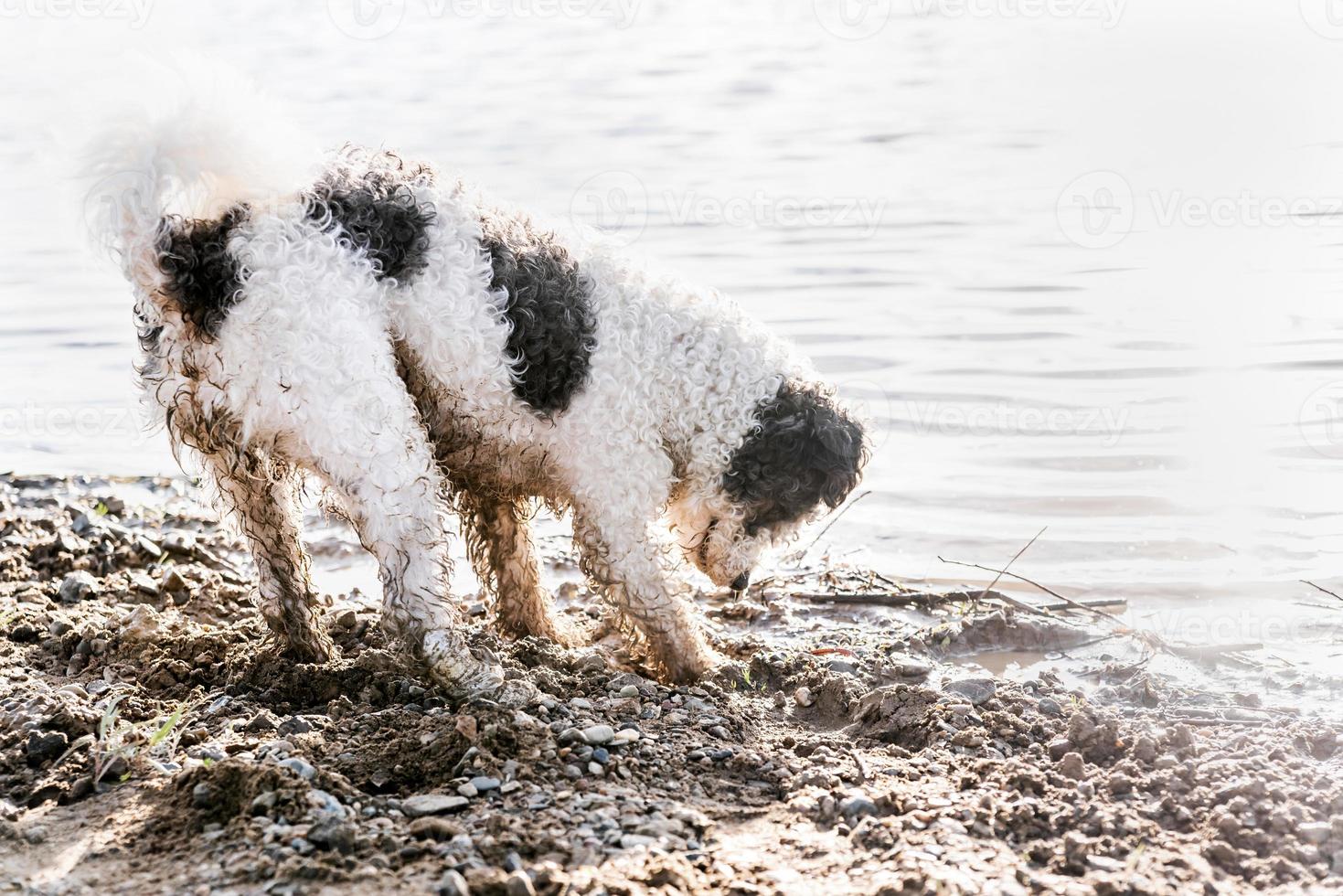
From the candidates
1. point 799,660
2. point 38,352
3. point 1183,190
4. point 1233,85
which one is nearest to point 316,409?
point 799,660

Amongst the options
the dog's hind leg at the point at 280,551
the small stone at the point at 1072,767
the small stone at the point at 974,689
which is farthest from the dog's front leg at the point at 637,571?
the small stone at the point at 1072,767

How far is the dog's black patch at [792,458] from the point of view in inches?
180

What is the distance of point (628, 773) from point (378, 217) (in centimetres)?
192

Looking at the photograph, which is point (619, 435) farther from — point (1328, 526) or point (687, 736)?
point (1328, 526)

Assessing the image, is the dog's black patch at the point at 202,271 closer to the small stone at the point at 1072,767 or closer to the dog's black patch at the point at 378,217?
the dog's black patch at the point at 378,217

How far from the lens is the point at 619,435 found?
14.5ft

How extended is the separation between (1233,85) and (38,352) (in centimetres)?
1154

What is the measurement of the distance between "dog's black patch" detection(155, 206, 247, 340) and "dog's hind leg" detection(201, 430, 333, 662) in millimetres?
699

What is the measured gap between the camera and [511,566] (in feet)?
16.9

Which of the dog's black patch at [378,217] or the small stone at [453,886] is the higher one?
the dog's black patch at [378,217]

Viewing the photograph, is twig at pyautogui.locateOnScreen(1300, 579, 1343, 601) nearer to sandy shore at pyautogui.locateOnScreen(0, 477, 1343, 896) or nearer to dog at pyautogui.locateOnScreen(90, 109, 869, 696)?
sandy shore at pyautogui.locateOnScreen(0, 477, 1343, 896)

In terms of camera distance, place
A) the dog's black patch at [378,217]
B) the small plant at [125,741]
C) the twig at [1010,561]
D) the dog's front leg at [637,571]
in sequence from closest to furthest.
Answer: the small plant at [125,741] → the dog's black patch at [378,217] → the dog's front leg at [637,571] → the twig at [1010,561]

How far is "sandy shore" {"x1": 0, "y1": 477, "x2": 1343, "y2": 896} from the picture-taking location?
10.1 feet

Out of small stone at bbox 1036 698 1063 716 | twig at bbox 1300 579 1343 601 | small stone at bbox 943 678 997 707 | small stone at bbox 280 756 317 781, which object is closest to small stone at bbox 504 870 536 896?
small stone at bbox 280 756 317 781
